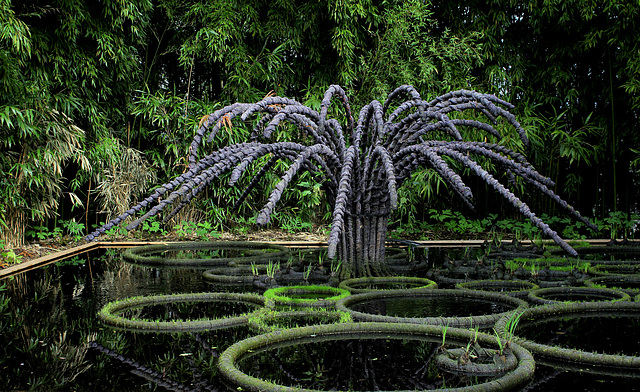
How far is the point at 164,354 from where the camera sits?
87.8 inches

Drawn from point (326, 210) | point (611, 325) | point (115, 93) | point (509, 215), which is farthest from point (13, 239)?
point (509, 215)

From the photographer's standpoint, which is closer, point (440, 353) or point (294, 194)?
point (440, 353)

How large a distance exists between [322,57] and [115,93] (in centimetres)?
270

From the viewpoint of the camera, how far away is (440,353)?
7.40 ft

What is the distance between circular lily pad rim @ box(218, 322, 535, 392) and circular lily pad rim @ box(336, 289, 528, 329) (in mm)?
157

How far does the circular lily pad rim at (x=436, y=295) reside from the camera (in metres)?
2.70

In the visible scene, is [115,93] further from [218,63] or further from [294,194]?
[294,194]

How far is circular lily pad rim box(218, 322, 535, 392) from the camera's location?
1813 millimetres

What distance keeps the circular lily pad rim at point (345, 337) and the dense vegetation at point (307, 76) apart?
→ 4392 millimetres

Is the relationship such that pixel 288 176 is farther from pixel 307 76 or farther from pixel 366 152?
pixel 307 76

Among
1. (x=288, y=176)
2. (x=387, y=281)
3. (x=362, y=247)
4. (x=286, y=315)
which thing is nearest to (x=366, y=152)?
(x=362, y=247)

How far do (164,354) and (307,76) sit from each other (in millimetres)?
6365

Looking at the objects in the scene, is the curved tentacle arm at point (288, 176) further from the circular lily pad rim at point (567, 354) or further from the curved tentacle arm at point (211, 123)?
the circular lily pad rim at point (567, 354)

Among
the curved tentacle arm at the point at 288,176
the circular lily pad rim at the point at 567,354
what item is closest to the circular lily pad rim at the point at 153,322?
the curved tentacle arm at the point at 288,176
